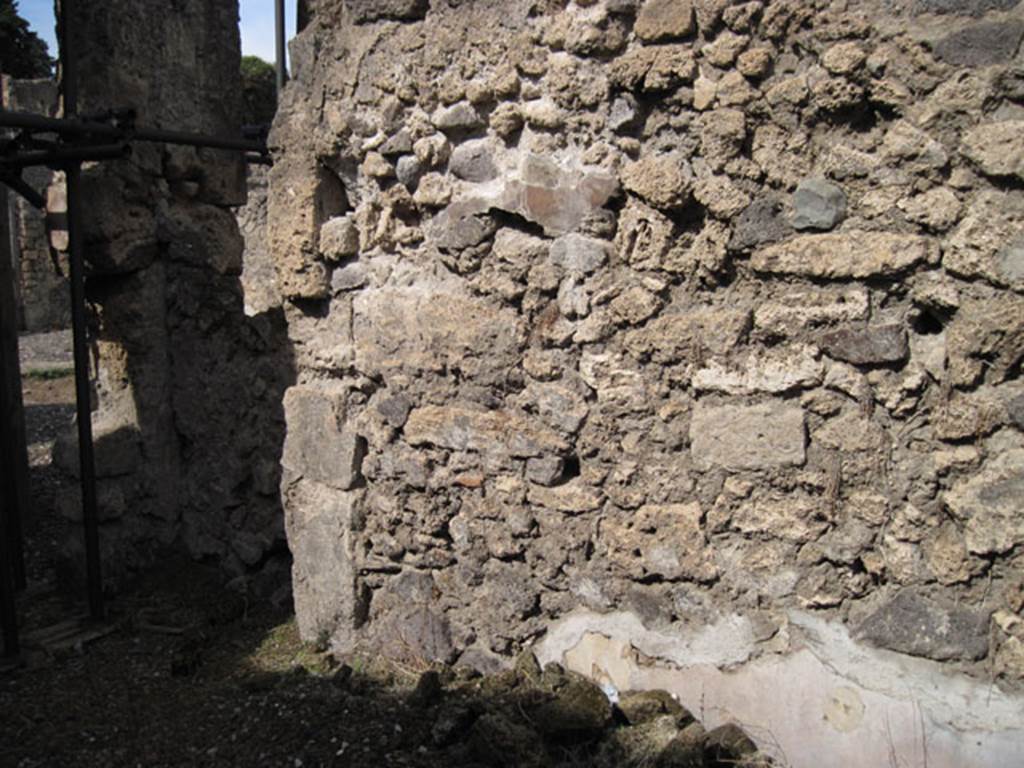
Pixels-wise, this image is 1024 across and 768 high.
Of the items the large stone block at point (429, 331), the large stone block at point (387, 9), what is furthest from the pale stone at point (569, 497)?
the large stone block at point (387, 9)

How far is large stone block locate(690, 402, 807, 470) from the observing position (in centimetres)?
239

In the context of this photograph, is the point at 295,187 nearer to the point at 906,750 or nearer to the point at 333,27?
the point at 333,27

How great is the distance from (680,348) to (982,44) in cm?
103

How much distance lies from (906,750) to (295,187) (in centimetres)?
260

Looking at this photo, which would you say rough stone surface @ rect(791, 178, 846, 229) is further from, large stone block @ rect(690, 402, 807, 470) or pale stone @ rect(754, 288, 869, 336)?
large stone block @ rect(690, 402, 807, 470)

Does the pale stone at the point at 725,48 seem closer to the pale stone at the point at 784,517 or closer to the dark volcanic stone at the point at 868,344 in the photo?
the dark volcanic stone at the point at 868,344

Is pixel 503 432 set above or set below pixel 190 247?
below

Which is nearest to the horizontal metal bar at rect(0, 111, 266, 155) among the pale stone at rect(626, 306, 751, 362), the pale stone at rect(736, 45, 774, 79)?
the pale stone at rect(626, 306, 751, 362)

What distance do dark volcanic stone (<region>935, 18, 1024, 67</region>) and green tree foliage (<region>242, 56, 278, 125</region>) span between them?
28.4ft

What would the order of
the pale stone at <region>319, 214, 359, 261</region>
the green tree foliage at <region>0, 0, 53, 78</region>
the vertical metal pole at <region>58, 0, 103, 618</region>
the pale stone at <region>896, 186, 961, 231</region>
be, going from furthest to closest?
Result: the green tree foliage at <region>0, 0, 53, 78</region>, the vertical metal pole at <region>58, 0, 103, 618</region>, the pale stone at <region>319, 214, 359, 261</region>, the pale stone at <region>896, 186, 961, 231</region>

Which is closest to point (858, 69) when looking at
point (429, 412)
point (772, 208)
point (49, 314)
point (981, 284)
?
point (772, 208)

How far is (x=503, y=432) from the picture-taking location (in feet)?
9.49

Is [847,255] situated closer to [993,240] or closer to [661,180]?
[993,240]

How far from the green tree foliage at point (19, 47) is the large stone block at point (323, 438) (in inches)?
674
